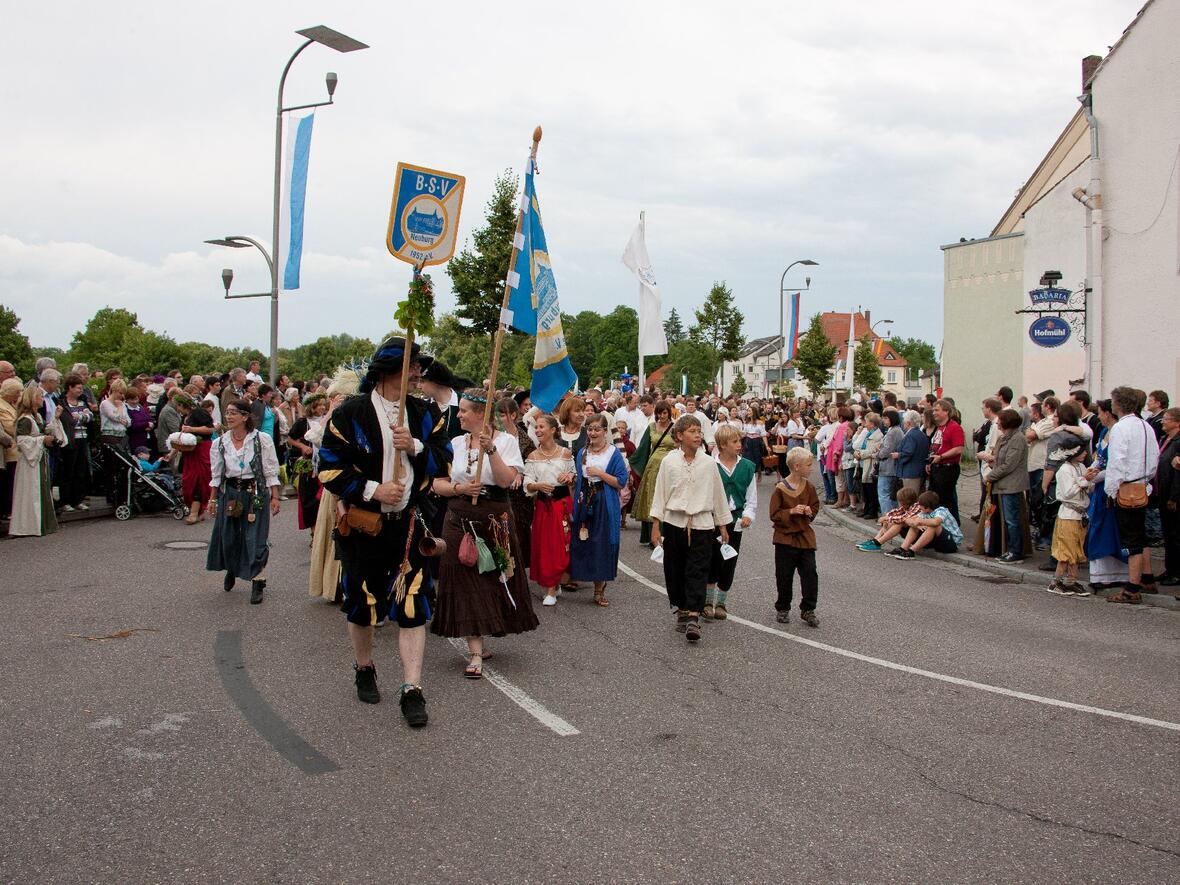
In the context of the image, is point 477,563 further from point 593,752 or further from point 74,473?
point 74,473

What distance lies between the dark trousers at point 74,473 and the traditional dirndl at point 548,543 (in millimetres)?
8343

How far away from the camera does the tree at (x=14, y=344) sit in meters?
75.9

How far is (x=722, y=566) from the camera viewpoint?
348 inches

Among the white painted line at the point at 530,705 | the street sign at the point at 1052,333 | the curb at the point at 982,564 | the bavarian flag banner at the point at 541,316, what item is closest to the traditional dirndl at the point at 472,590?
the white painted line at the point at 530,705

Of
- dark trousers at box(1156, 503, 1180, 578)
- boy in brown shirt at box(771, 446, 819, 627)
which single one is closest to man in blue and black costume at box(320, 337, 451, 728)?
boy in brown shirt at box(771, 446, 819, 627)

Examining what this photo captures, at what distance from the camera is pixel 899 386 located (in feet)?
424

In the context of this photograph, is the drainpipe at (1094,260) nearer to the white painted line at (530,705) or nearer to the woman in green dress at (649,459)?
the woman in green dress at (649,459)

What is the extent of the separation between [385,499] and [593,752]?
1760 mm

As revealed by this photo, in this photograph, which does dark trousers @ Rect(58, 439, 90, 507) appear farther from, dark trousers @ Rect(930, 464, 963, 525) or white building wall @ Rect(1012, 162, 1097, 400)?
white building wall @ Rect(1012, 162, 1097, 400)

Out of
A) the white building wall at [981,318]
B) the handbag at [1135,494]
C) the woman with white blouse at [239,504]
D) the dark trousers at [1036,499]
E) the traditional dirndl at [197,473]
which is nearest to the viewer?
the woman with white blouse at [239,504]

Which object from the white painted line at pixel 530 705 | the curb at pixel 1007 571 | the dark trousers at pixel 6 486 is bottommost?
the curb at pixel 1007 571

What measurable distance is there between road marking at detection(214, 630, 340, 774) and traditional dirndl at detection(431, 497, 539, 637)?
4.08 ft

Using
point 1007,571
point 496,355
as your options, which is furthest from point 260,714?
point 1007,571

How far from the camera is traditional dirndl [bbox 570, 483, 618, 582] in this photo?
31.8ft
